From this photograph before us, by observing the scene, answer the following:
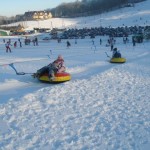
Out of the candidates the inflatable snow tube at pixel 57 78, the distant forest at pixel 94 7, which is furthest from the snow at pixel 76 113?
the distant forest at pixel 94 7

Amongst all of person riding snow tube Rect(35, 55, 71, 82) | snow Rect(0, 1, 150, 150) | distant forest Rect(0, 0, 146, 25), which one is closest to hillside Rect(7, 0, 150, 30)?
distant forest Rect(0, 0, 146, 25)

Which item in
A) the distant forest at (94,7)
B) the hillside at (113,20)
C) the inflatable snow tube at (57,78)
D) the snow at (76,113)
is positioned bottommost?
the snow at (76,113)

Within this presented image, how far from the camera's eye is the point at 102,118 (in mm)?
10750

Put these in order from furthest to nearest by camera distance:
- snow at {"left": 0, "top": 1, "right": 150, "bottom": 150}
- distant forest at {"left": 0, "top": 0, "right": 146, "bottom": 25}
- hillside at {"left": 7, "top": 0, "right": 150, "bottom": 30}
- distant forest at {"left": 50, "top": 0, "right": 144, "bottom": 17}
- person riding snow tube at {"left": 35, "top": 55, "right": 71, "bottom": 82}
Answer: distant forest at {"left": 50, "top": 0, "right": 144, "bottom": 17}, distant forest at {"left": 0, "top": 0, "right": 146, "bottom": 25}, hillside at {"left": 7, "top": 0, "right": 150, "bottom": 30}, person riding snow tube at {"left": 35, "top": 55, "right": 71, "bottom": 82}, snow at {"left": 0, "top": 1, "right": 150, "bottom": 150}

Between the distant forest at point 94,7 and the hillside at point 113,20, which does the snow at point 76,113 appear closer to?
the hillside at point 113,20

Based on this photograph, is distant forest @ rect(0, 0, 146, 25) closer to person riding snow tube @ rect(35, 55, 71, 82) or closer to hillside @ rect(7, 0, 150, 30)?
hillside @ rect(7, 0, 150, 30)

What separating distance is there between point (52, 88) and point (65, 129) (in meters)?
5.59

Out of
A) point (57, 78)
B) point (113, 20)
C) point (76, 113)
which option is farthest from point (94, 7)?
point (76, 113)

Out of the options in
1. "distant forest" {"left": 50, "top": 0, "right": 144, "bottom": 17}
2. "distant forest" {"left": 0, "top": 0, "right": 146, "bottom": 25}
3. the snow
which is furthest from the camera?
"distant forest" {"left": 50, "top": 0, "right": 144, "bottom": 17}

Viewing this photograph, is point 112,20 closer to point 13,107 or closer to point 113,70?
point 113,70

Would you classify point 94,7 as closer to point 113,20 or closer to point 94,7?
point 94,7

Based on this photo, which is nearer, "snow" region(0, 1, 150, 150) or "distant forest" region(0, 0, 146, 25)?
"snow" region(0, 1, 150, 150)

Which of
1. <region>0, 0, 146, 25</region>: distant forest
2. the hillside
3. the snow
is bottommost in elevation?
the snow

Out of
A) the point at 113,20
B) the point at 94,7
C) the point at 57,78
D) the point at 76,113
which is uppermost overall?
the point at 94,7
